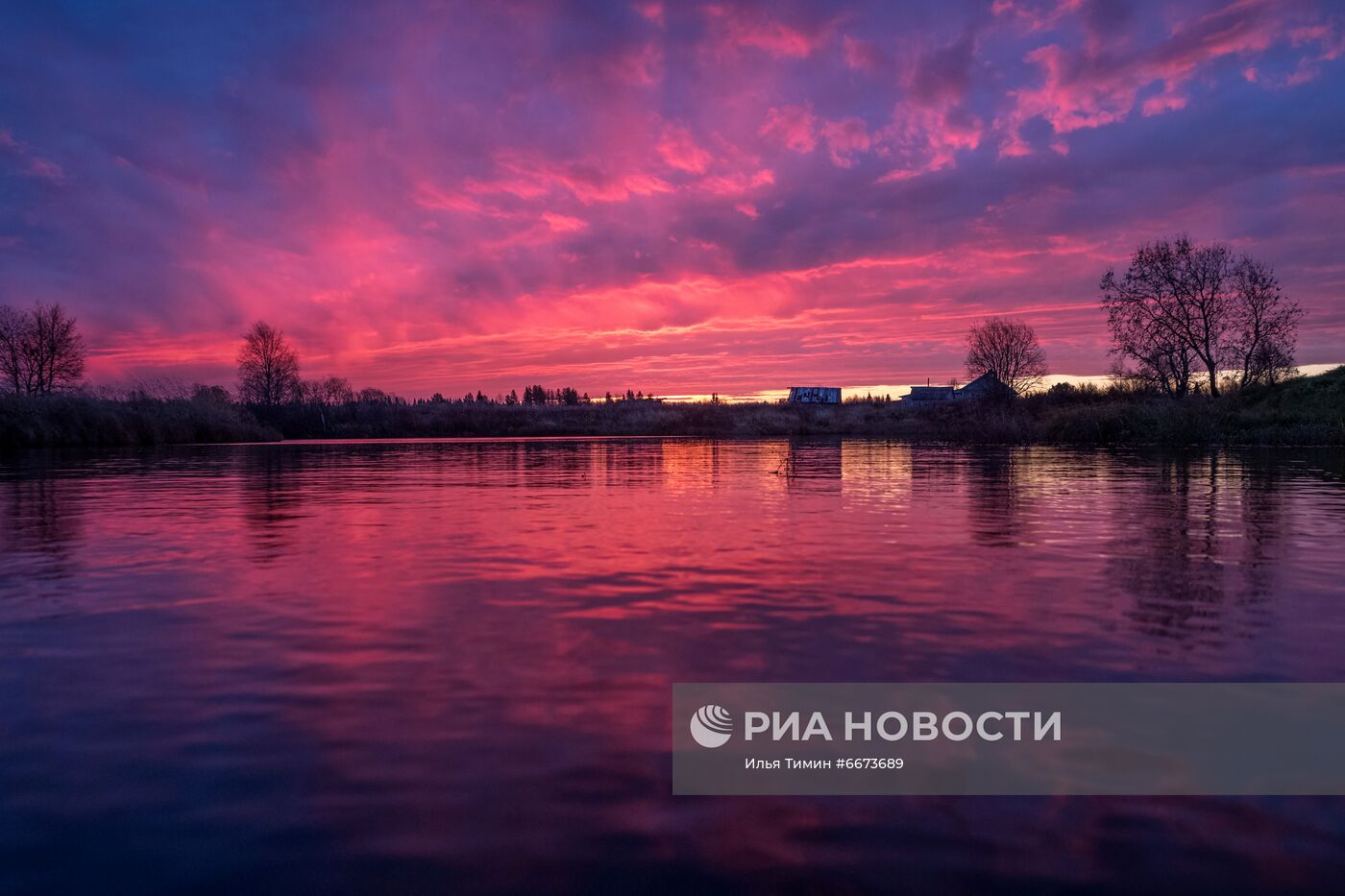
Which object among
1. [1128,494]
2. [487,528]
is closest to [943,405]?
[1128,494]

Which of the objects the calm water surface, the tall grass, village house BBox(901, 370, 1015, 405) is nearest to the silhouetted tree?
the tall grass

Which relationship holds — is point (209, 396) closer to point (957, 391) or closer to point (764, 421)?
point (764, 421)

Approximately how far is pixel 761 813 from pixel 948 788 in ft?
3.18

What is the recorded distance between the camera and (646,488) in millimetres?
19625

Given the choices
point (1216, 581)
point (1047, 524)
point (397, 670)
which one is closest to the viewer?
point (397, 670)

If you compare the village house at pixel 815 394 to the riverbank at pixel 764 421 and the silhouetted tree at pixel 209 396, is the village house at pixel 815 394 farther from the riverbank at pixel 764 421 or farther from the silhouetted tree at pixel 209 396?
the silhouetted tree at pixel 209 396

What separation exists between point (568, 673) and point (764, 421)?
270 ft

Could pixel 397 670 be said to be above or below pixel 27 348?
below

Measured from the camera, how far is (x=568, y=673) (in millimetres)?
5465

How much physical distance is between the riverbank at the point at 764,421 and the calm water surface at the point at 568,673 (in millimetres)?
31834

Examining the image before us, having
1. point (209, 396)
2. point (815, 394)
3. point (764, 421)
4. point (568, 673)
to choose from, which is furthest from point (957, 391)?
point (568, 673)

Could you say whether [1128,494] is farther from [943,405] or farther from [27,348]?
[27,348]

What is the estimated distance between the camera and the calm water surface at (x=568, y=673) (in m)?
→ 3.20

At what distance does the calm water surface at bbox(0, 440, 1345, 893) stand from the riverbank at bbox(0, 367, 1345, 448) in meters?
31.8
